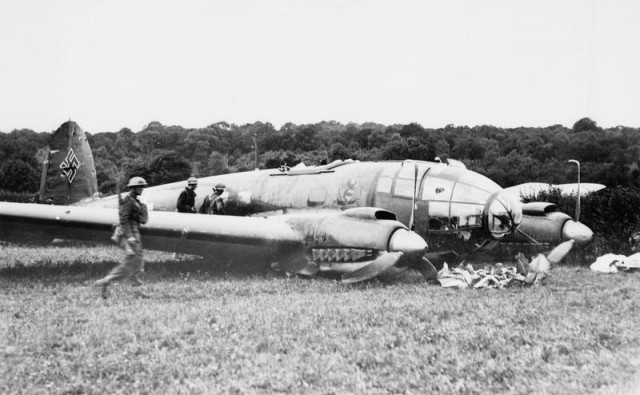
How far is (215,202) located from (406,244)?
610 centimetres

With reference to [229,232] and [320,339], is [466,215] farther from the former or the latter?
[320,339]

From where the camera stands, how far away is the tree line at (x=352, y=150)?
158ft

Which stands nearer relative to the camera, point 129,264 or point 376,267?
point 129,264

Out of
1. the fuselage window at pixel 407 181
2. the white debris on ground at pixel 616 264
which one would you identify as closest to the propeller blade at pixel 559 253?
the white debris on ground at pixel 616 264

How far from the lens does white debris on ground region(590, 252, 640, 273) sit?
1127 cm

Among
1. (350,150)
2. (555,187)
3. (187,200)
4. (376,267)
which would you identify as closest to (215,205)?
(187,200)

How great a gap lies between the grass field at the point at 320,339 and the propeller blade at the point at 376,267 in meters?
0.24

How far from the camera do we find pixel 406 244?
8984 mm

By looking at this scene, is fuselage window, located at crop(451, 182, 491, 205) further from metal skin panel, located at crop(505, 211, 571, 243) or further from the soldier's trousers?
the soldier's trousers

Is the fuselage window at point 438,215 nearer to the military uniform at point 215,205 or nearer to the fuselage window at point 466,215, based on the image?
the fuselage window at point 466,215

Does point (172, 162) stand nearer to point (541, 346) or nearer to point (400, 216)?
point (400, 216)

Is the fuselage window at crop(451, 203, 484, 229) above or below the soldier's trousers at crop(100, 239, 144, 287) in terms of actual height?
above

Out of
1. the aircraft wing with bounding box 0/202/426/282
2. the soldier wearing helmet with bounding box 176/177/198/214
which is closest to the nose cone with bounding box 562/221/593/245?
the aircraft wing with bounding box 0/202/426/282

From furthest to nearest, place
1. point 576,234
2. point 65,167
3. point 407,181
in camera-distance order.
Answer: point 65,167 → point 576,234 → point 407,181
